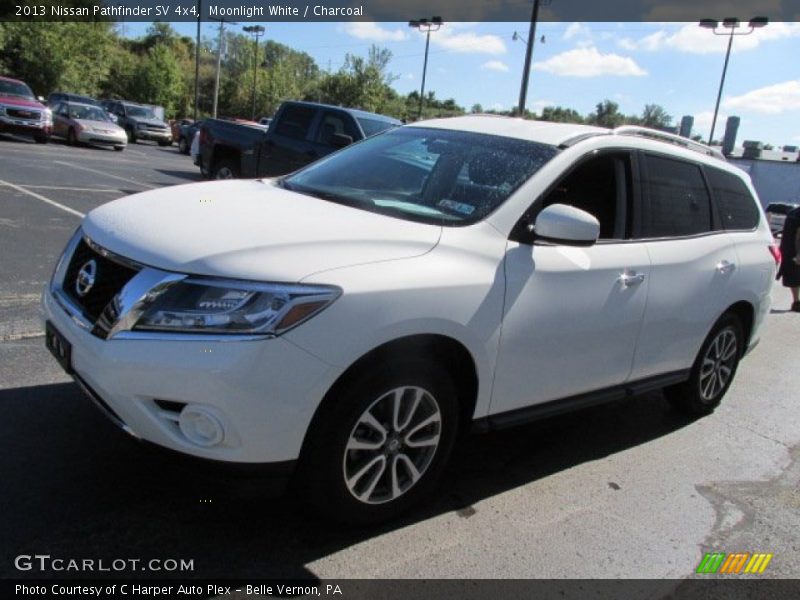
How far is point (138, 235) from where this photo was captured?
284 cm

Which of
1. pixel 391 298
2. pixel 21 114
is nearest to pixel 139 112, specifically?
pixel 21 114

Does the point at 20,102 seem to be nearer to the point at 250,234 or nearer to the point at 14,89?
the point at 14,89

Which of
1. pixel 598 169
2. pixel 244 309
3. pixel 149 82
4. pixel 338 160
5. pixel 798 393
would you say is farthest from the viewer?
pixel 149 82

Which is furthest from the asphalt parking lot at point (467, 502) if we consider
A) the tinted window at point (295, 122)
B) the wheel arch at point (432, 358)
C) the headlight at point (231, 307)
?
the tinted window at point (295, 122)

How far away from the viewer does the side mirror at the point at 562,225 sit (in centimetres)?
319

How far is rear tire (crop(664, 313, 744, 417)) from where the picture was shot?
474 cm

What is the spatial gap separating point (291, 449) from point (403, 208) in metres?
1.32

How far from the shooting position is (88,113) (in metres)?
24.2

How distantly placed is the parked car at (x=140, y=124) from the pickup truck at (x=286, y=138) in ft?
73.6

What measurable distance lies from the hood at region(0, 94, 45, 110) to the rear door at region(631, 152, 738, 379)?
68.7ft

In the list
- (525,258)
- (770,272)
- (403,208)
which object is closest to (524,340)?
(525,258)

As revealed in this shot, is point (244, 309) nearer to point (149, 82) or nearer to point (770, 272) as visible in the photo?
point (770, 272)

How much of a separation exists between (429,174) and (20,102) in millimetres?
20777

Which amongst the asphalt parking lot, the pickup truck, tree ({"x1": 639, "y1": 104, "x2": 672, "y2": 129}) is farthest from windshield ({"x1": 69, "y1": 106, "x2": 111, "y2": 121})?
tree ({"x1": 639, "y1": 104, "x2": 672, "y2": 129})
